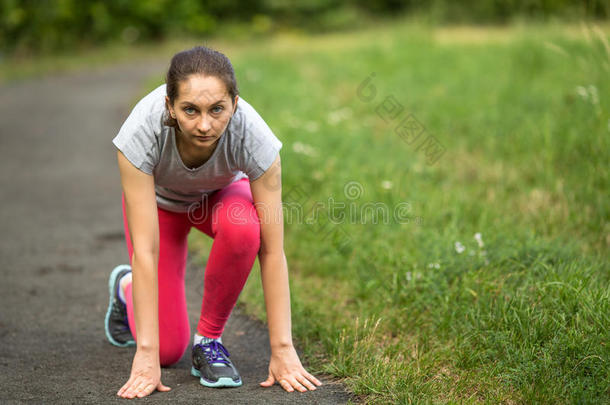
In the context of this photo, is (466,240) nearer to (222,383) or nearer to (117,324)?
(222,383)

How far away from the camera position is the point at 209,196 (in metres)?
2.99

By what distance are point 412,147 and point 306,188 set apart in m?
1.86

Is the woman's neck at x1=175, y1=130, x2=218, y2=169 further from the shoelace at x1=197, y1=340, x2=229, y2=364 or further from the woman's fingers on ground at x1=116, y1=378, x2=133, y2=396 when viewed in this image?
the woman's fingers on ground at x1=116, y1=378, x2=133, y2=396

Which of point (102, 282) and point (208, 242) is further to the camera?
point (208, 242)

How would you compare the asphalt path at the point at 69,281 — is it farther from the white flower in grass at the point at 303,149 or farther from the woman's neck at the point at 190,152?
the white flower in grass at the point at 303,149

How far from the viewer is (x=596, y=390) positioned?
2559mm

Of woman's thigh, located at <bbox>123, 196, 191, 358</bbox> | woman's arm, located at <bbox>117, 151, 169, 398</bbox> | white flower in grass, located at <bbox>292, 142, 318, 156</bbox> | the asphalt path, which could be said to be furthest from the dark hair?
white flower in grass, located at <bbox>292, 142, 318, 156</bbox>

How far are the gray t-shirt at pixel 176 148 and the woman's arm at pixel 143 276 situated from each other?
0.09 meters

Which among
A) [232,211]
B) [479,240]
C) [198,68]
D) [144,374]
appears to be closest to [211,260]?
[232,211]

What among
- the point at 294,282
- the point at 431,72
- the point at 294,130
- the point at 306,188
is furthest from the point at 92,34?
the point at 294,282

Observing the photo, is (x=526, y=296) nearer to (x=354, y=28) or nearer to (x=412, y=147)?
(x=412, y=147)

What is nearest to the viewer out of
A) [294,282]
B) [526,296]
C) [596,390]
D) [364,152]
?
[596,390]

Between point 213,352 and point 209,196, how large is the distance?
2.34 ft

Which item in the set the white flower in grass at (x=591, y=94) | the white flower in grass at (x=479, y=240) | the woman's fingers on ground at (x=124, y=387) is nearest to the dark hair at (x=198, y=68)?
the woman's fingers on ground at (x=124, y=387)
